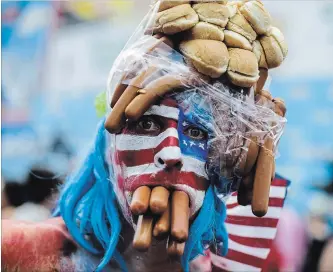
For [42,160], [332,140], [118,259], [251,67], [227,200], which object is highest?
[251,67]

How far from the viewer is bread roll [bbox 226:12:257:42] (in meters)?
0.93

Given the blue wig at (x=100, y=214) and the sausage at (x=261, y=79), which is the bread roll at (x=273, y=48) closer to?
the sausage at (x=261, y=79)

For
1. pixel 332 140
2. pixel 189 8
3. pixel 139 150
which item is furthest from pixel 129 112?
pixel 332 140

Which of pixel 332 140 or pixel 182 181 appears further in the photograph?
pixel 332 140

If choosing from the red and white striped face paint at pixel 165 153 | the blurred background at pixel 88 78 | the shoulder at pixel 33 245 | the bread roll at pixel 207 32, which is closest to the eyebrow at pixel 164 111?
the red and white striped face paint at pixel 165 153

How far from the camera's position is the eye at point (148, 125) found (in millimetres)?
934

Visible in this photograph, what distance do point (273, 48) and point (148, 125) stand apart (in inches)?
8.5

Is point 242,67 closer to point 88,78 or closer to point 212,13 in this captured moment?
point 212,13

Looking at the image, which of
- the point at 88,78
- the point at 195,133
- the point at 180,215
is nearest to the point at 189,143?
the point at 195,133

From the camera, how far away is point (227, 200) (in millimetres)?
1038

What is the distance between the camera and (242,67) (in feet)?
2.99

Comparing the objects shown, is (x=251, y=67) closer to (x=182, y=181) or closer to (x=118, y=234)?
(x=182, y=181)

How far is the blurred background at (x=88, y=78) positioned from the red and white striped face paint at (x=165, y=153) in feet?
4.68

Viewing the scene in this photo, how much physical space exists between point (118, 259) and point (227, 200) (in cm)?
20
